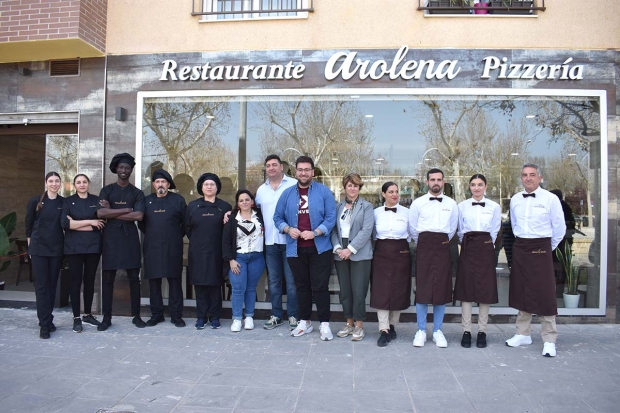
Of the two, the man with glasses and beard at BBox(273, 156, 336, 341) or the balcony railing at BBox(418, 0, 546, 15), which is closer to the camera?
the man with glasses and beard at BBox(273, 156, 336, 341)

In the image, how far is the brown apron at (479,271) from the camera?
5.22 meters

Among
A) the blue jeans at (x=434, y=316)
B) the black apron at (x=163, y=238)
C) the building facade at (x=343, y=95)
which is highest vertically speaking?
the building facade at (x=343, y=95)

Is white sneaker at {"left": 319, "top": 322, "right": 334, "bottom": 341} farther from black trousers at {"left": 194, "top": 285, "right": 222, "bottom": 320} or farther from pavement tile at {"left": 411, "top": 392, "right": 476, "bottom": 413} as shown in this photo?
pavement tile at {"left": 411, "top": 392, "right": 476, "bottom": 413}

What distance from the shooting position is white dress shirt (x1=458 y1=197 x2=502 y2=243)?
17.3 feet

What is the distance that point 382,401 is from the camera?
3775mm

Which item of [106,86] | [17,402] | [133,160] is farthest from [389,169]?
[17,402]

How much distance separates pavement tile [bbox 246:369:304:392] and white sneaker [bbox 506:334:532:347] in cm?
255

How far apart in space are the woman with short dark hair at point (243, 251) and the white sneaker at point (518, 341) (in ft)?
10.3

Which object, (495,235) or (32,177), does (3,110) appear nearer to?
(32,177)

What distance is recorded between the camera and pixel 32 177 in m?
10.2

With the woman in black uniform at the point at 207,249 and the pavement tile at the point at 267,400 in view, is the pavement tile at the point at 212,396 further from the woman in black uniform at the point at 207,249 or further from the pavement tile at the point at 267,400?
the woman in black uniform at the point at 207,249

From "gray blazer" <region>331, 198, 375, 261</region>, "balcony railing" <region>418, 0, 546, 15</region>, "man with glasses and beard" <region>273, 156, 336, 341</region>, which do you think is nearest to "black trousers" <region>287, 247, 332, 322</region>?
"man with glasses and beard" <region>273, 156, 336, 341</region>

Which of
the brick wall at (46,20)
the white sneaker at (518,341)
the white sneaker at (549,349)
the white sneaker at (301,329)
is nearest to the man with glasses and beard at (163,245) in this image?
the white sneaker at (301,329)

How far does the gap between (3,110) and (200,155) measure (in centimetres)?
321
